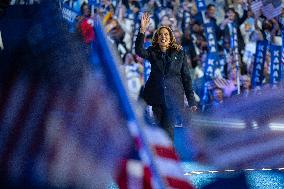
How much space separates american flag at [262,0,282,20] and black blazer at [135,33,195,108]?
6124 mm

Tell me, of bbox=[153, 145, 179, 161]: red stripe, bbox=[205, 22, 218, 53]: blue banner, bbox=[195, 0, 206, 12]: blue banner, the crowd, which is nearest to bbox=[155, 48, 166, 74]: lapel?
bbox=[153, 145, 179, 161]: red stripe

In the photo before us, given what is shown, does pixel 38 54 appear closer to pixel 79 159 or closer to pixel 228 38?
pixel 79 159

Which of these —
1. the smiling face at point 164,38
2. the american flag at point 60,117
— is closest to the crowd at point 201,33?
the smiling face at point 164,38

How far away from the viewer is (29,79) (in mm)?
2416

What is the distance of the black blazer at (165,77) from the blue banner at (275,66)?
5709 millimetres

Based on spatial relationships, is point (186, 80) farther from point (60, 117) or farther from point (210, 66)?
point (210, 66)

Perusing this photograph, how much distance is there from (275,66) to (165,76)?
19.5 feet

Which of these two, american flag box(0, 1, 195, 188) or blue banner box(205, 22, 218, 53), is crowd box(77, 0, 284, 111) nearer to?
blue banner box(205, 22, 218, 53)

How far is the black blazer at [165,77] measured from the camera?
4633mm

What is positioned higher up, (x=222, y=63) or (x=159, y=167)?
(x=159, y=167)

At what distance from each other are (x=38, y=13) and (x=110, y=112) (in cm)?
103

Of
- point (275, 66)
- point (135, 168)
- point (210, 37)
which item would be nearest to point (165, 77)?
point (135, 168)

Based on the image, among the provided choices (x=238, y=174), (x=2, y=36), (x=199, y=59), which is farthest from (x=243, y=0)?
(x=2, y=36)

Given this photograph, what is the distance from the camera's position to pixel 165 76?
4676mm
